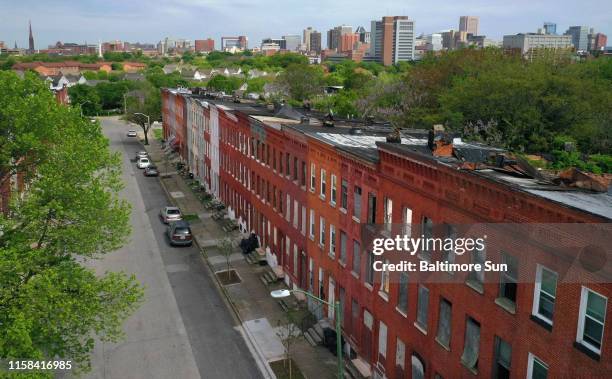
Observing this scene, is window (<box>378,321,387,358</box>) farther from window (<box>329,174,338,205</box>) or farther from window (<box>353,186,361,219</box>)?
window (<box>329,174,338,205</box>)

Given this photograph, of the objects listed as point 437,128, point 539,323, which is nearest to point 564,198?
point 539,323

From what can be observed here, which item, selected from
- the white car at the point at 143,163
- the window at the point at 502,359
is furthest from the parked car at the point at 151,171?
the window at the point at 502,359

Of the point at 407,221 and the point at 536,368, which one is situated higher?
the point at 407,221

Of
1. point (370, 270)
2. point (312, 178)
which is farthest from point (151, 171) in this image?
point (370, 270)

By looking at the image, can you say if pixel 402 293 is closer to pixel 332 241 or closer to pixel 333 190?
pixel 332 241

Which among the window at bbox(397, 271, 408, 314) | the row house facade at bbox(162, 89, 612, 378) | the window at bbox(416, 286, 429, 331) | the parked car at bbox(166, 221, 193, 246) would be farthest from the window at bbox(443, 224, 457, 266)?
the parked car at bbox(166, 221, 193, 246)

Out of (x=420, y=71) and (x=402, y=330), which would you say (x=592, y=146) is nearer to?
(x=402, y=330)
